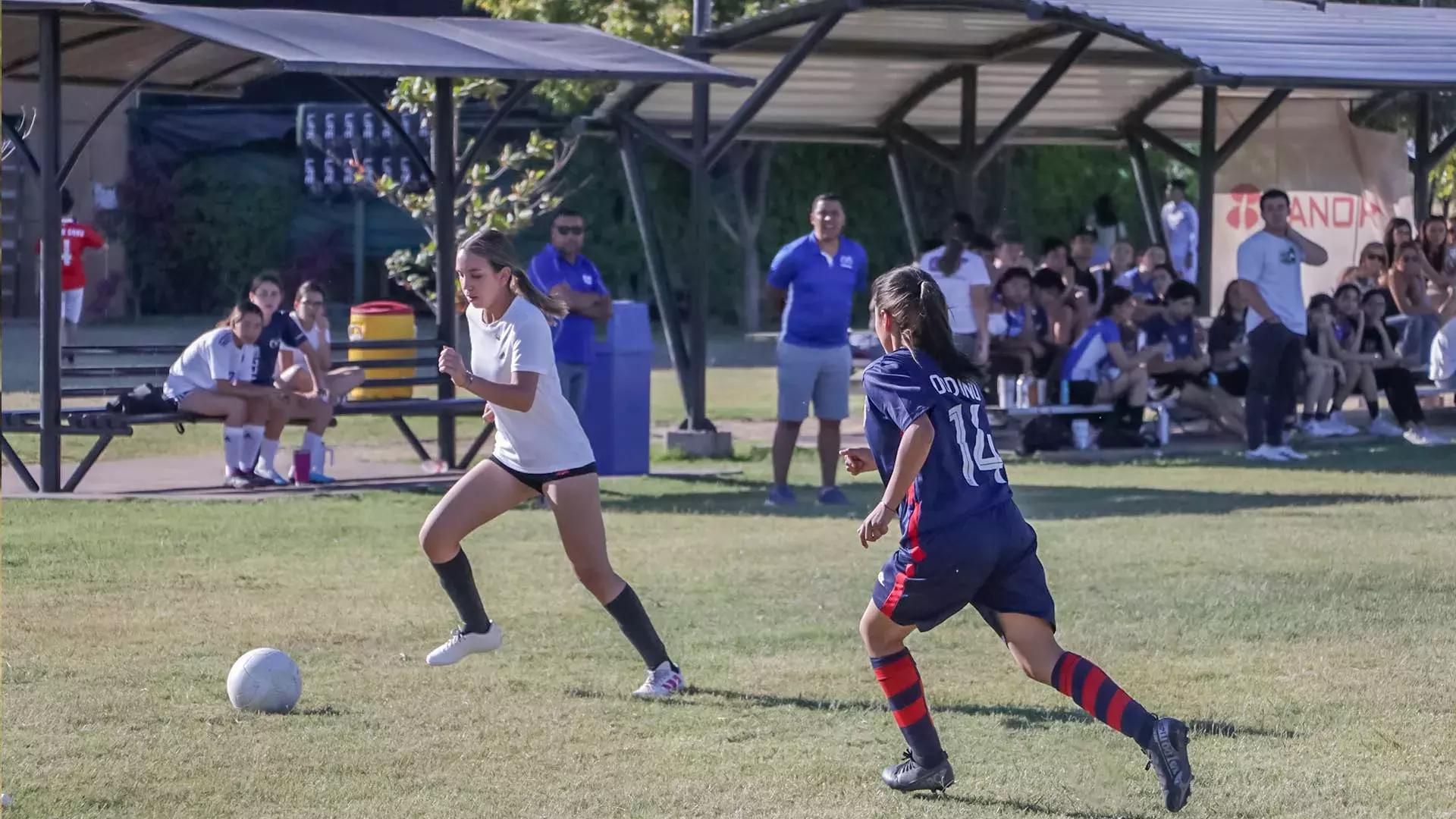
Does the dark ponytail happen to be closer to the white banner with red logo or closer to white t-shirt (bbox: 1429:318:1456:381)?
white t-shirt (bbox: 1429:318:1456:381)

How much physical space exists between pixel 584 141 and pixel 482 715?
78.7ft

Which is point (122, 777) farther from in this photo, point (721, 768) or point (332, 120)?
point (332, 120)

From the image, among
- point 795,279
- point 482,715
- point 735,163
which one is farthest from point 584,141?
point 482,715

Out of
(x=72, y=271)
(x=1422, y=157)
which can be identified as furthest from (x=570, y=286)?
(x=1422, y=157)

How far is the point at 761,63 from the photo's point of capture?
55.3 feet

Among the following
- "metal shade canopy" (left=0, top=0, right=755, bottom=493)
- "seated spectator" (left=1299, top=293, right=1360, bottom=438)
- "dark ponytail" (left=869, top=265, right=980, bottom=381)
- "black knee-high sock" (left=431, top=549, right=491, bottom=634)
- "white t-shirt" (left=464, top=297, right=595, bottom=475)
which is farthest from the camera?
"seated spectator" (left=1299, top=293, right=1360, bottom=438)

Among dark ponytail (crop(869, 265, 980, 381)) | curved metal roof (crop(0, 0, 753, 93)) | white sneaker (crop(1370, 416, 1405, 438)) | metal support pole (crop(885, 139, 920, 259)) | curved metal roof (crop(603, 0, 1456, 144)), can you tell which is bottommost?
white sneaker (crop(1370, 416, 1405, 438))

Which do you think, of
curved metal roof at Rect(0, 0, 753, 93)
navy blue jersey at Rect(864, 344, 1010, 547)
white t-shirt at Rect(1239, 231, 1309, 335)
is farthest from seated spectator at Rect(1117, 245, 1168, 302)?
navy blue jersey at Rect(864, 344, 1010, 547)

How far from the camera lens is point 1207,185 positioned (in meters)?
18.7

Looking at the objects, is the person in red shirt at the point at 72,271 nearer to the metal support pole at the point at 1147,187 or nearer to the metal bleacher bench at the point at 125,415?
the metal bleacher bench at the point at 125,415

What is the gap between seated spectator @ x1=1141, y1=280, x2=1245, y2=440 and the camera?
15758 mm

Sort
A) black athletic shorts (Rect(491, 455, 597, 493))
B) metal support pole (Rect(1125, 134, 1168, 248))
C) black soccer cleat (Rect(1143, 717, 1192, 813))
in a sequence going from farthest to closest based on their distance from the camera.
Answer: metal support pole (Rect(1125, 134, 1168, 248)), black athletic shorts (Rect(491, 455, 597, 493)), black soccer cleat (Rect(1143, 717, 1192, 813))

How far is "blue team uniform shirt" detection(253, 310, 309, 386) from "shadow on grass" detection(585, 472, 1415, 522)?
2.37 metres

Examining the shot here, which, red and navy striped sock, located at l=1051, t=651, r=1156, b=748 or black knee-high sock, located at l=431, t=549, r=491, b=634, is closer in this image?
red and navy striped sock, located at l=1051, t=651, r=1156, b=748
